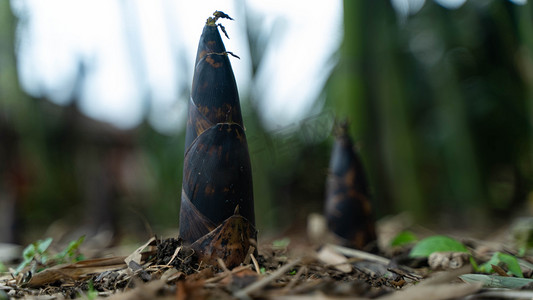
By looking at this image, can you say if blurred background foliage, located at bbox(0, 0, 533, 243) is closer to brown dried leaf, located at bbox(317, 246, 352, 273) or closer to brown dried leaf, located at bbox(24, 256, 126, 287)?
brown dried leaf, located at bbox(317, 246, 352, 273)

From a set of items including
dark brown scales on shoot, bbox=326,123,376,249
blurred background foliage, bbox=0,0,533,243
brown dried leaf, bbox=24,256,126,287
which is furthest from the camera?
blurred background foliage, bbox=0,0,533,243

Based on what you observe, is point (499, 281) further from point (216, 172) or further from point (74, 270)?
point (74, 270)

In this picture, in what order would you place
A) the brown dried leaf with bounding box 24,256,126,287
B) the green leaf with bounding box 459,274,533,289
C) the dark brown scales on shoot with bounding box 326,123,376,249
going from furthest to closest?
the dark brown scales on shoot with bounding box 326,123,376,249
the brown dried leaf with bounding box 24,256,126,287
the green leaf with bounding box 459,274,533,289

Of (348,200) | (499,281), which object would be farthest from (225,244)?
(348,200)

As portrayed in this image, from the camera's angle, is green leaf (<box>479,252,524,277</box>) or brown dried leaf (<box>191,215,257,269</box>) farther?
green leaf (<box>479,252,524,277</box>)

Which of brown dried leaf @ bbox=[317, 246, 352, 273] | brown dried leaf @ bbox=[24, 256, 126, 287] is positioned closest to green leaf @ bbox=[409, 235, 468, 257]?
brown dried leaf @ bbox=[317, 246, 352, 273]

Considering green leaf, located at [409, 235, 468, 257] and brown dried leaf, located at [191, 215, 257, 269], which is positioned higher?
brown dried leaf, located at [191, 215, 257, 269]

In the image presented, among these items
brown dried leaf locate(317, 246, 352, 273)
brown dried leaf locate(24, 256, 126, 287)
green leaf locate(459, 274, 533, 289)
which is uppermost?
brown dried leaf locate(24, 256, 126, 287)

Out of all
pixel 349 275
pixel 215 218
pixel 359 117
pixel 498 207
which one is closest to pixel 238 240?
pixel 215 218

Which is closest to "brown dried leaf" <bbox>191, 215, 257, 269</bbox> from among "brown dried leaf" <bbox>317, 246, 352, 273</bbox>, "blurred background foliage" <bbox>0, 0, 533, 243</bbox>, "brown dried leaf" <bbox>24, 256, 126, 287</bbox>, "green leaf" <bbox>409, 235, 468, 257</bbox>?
"brown dried leaf" <bbox>24, 256, 126, 287</bbox>
